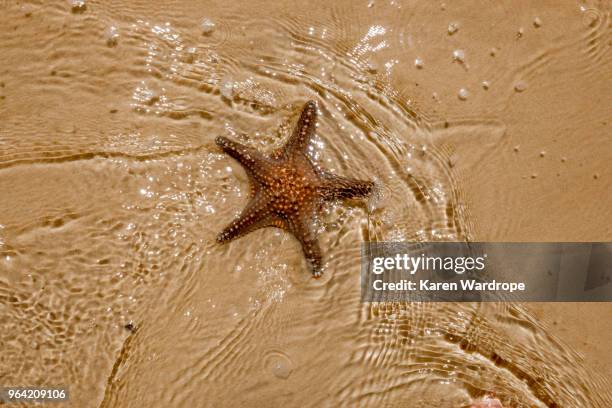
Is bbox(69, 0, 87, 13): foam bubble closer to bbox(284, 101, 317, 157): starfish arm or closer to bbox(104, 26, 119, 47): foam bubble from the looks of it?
bbox(104, 26, 119, 47): foam bubble

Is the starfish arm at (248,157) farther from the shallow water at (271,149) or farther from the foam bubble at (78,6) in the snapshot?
the foam bubble at (78,6)

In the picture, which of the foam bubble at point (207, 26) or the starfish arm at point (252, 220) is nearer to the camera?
the starfish arm at point (252, 220)

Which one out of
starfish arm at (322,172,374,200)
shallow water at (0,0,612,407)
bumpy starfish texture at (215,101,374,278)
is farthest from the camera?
shallow water at (0,0,612,407)

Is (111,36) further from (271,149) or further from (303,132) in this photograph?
(303,132)

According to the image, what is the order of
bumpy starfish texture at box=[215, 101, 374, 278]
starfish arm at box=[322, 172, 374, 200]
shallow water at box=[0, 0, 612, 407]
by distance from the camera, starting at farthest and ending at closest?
shallow water at box=[0, 0, 612, 407] → starfish arm at box=[322, 172, 374, 200] → bumpy starfish texture at box=[215, 101, 374, 278]

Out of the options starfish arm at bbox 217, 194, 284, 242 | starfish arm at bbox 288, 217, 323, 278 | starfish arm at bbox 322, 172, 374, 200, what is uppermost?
starfish arm at bbox 322, 172, 374, 200

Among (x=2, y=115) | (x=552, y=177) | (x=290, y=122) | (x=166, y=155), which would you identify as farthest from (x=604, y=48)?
(x=2, y=115)

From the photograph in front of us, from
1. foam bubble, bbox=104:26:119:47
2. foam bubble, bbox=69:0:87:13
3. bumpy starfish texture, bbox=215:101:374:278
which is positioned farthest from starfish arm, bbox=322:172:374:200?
foam bubble, bbox=69:0:87:13

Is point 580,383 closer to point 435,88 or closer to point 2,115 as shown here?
point 435,88

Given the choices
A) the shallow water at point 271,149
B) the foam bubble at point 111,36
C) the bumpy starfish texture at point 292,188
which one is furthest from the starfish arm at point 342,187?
the foam bubble at point 111,36
